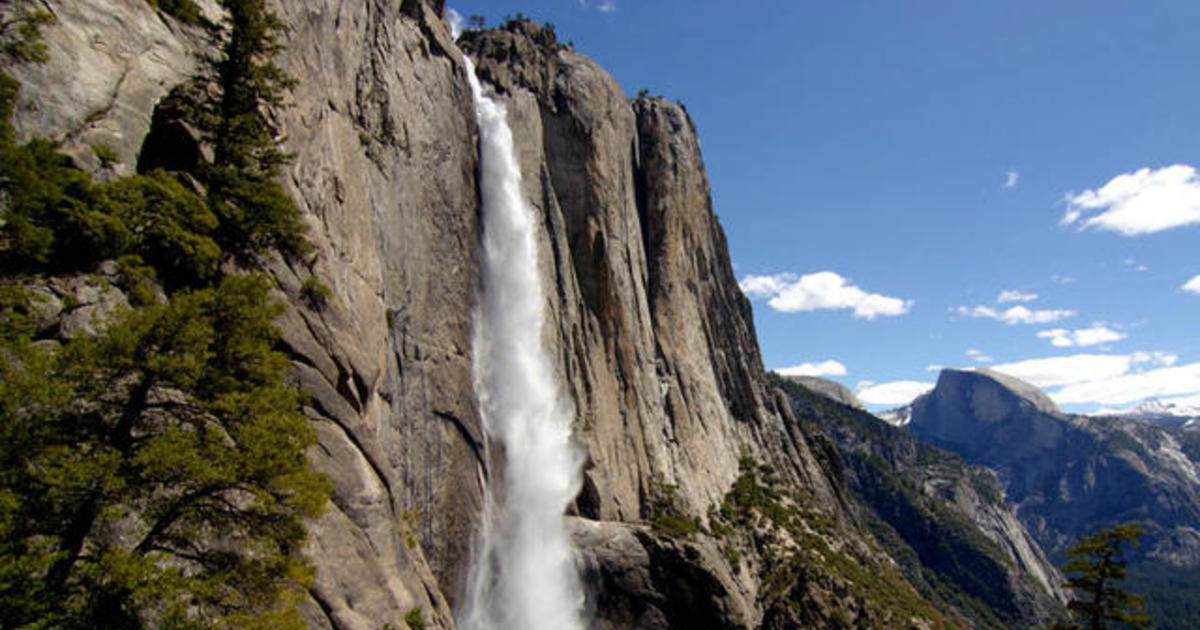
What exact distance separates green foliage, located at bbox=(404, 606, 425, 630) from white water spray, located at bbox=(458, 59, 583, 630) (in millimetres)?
13465

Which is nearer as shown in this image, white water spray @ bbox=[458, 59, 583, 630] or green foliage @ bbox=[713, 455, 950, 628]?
white water spray @ bbox=[458, 59, 583, 630]

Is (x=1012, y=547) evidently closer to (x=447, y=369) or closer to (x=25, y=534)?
(x=447, y=369)

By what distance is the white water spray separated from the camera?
3706 cm

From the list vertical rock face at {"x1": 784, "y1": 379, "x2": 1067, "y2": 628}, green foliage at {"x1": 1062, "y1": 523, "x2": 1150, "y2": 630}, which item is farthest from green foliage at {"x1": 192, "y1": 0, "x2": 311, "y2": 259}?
vertical rock face at {"x1": 784, "y1": 379, "x2": 1067, "y2": 628}

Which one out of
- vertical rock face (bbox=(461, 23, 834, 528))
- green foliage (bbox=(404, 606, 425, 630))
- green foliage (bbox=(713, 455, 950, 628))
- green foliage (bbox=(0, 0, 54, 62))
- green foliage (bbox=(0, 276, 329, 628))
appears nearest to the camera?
green foliage (bbox=(0, 276, 329, 628))

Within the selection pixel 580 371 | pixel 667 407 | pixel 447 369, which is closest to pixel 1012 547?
pixel 667 407

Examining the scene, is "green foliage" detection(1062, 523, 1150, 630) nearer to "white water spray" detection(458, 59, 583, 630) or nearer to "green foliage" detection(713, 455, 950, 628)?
"green foliage" detection(713, 455, 950, 628)

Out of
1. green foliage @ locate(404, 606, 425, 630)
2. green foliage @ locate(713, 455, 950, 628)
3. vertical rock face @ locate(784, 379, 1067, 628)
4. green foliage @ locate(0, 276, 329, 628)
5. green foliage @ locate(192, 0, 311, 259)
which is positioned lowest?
vertical rock face @ locate(784, 379, 1067, 628)

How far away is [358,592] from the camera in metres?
18.4

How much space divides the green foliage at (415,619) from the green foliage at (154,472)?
6826 mm

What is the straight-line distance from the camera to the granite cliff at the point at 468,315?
19906 millimetres

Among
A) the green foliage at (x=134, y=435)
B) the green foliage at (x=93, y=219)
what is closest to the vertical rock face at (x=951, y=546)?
the green foliage at (x=93, y=219)

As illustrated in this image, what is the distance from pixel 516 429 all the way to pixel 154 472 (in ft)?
98.8

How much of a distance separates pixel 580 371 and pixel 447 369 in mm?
13159
